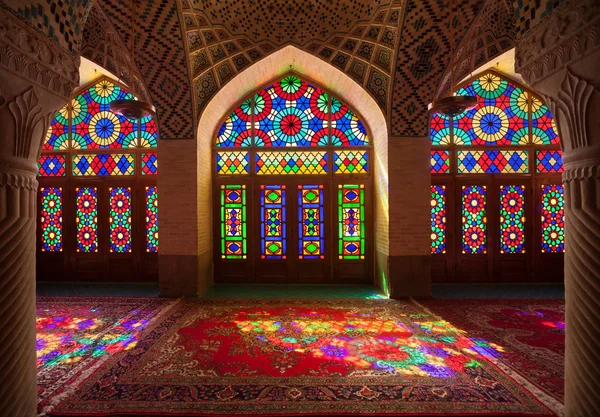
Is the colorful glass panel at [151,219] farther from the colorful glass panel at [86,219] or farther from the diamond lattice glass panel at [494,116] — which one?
the diamond lattice glass panel at [494,116]

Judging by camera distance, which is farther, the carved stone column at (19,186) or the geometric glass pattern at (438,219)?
the geometric glass pattern at (438,219)

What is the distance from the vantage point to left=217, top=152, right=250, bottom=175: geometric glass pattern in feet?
24.1

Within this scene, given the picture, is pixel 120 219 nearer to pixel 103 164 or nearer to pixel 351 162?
pixel 103 164

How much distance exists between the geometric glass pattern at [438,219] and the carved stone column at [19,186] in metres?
6.71

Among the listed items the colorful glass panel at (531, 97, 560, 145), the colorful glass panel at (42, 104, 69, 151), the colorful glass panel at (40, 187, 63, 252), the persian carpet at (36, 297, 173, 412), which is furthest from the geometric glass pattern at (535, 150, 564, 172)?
the colorful glass panel at (40, 187, 63, 252)

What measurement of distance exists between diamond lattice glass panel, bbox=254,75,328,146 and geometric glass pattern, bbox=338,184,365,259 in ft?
4.34

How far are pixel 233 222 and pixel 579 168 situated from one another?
618 cm

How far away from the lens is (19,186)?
206cm

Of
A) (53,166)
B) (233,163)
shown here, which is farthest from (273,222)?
(53,166)

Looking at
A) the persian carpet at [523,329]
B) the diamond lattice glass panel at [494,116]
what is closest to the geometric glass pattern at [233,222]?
the persian carpet at [523,329]

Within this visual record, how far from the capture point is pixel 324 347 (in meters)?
3.89

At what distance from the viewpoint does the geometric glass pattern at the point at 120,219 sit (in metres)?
7.41

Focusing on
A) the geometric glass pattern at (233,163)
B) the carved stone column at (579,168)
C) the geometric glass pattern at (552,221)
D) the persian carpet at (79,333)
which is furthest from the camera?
the geometric glass pattern at (233,163)

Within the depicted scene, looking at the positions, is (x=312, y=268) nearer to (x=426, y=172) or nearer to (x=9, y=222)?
(x=426, y=172)
